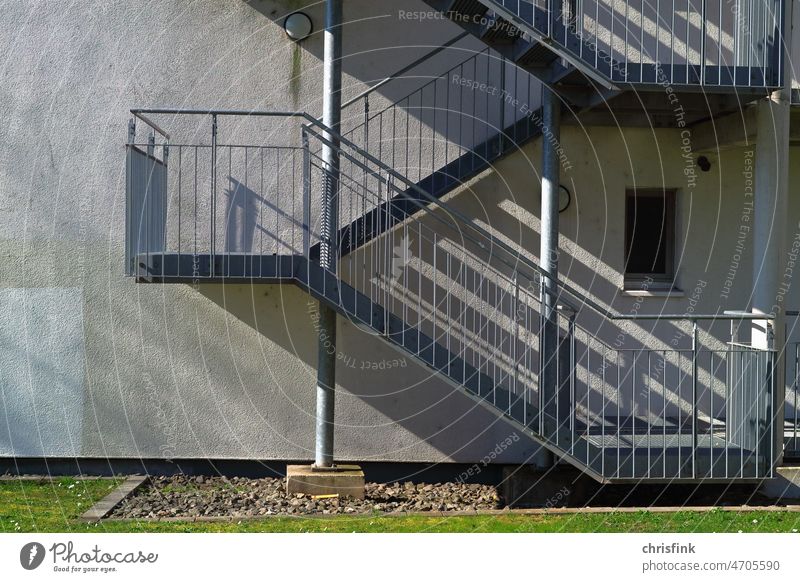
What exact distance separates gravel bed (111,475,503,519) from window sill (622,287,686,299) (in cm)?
241

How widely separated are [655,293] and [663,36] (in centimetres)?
262

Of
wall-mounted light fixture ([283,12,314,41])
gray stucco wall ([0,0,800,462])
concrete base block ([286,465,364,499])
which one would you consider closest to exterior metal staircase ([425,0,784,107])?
gray stucco wall ([0,0,800,462])

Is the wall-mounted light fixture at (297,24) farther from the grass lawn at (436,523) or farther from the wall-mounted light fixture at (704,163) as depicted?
the grass lawn at (436,523)

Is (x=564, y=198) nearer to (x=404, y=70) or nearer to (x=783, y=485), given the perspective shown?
(x=404, y=70)

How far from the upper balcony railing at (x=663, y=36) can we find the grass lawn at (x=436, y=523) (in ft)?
11.9

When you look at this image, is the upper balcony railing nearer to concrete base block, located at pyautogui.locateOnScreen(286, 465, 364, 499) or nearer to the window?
the window

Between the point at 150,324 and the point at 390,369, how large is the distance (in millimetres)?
2423

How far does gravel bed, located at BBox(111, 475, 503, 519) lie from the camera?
10.5 meters

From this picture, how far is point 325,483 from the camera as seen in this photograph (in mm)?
11109

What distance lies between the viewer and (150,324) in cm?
1208

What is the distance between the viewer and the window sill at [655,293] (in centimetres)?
1238

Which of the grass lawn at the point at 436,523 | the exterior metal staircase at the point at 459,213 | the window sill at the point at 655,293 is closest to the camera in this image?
the grass lawn at the point at 436,523

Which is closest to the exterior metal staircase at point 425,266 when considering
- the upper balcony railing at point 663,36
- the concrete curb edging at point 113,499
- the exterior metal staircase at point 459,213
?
the exterior metal staircase at point 459,213

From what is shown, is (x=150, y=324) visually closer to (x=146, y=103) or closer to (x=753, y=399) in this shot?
(x=146, y=103)
